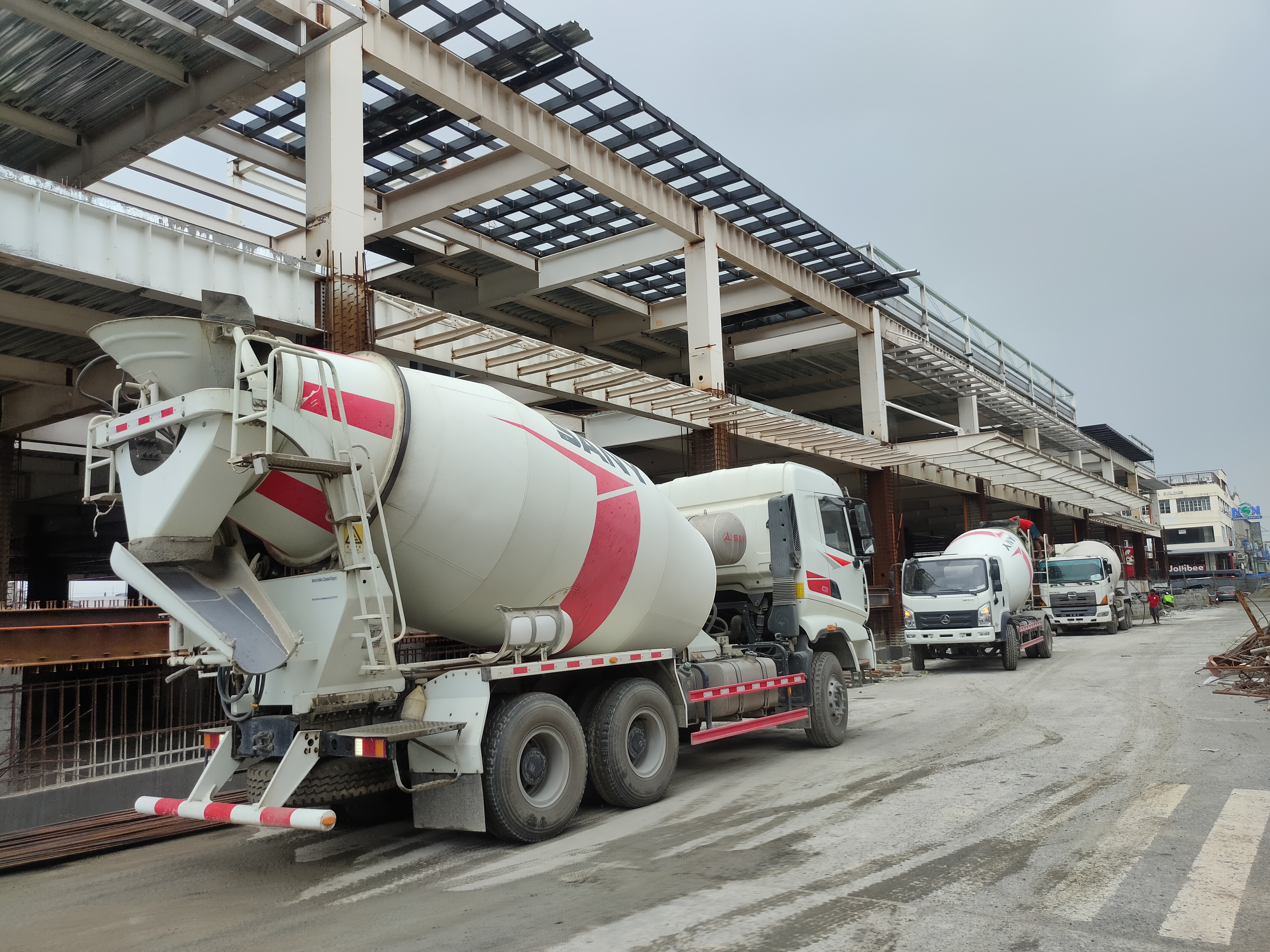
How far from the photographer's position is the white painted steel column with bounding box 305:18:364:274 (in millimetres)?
14242

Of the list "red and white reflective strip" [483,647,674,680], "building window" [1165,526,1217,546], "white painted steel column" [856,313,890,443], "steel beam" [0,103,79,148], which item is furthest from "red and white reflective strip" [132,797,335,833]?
"building window" [1165,526,1217,546]

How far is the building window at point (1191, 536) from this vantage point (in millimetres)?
103562

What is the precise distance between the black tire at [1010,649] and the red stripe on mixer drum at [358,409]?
18239mm

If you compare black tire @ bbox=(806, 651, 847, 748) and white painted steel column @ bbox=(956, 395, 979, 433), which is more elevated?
white painted steel column @ bbox=(956, 395, 979, 433)

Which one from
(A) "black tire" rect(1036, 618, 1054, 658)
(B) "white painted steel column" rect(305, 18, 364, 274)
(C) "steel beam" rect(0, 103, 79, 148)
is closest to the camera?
(B) "white painted steel column" rect(305, 18, 364, 274)

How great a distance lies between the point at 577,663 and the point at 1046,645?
65.6 feet

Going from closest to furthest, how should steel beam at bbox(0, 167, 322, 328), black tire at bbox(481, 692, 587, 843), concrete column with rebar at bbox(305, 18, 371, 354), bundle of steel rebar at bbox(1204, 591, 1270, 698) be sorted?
black tire at bbox(481, 692, 587, 843)
steel beam at bbox(0, 167, 322, 328)
concrete column with rebar at bbox(305, 18, 371, 354)
bundle of steel rebar at bbox(1204, 591, 1270, 698)

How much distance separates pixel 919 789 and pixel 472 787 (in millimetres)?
4320

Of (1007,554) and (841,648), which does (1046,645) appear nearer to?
(1007,554)

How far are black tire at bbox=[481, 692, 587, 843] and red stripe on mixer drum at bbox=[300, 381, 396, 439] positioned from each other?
2366 millimetres

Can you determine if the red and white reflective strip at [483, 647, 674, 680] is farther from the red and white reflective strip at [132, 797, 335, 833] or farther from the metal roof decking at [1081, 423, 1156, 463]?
the metal roof decking at [1081, 423, 1156, 463]

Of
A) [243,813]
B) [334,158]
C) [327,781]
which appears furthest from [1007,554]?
[243,813]

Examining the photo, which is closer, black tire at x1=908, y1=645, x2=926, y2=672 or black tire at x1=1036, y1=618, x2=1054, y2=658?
black tire at x1=908, y1=645, x2=926, y2=672

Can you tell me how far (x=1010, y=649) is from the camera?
21484mm
